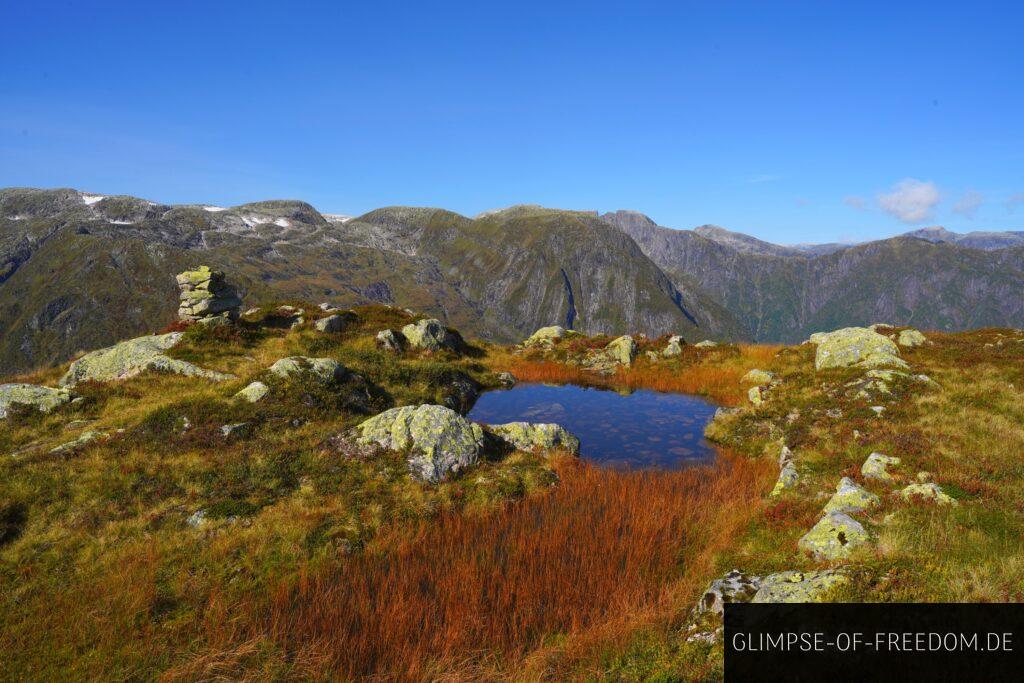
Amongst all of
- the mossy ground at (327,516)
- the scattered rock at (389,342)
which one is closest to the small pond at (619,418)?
the mossy ground at (327,516)

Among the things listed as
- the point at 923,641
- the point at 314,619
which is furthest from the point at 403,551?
the point at 923,641

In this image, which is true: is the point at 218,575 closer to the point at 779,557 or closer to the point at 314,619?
the point at 314,619

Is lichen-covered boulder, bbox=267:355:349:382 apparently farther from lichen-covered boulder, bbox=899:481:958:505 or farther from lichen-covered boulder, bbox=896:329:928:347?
lichen-covered boulder, bbox=896:329:928:347

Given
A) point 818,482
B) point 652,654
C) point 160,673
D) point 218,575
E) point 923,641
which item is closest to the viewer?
point 923,641

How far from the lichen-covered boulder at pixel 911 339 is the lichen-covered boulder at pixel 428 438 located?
103 feet

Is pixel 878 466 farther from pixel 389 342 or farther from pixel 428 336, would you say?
pixel 428 336

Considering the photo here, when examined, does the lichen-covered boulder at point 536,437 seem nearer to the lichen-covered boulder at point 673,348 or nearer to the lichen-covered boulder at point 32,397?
the lichen-covered boulder at point 32,397

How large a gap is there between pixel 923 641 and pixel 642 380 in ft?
94.6

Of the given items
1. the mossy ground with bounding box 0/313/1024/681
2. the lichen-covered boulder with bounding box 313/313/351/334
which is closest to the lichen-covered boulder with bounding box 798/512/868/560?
the mossy ground with bounding box 0/313/1024/681

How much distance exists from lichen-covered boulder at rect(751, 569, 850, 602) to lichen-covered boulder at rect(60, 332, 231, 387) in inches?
1030

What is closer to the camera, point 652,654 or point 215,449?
point 652,654

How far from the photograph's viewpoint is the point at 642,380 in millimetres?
35656

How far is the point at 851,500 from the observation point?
41.6 feet

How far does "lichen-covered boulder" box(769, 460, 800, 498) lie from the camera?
1546 cm
